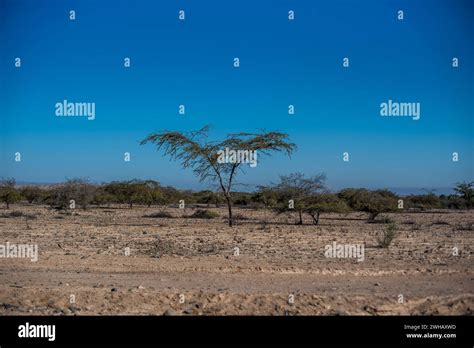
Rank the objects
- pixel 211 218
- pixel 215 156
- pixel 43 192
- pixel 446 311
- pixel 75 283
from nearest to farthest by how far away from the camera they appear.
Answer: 1. pixel 446 311
2. pixel 75 283
3. pixel 215 156
4. pixel 211 218
5. pixel 43 192

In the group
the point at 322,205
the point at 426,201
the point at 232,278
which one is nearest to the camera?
the point at 232,278

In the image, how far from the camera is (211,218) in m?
30.7

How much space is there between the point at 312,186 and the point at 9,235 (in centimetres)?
1558

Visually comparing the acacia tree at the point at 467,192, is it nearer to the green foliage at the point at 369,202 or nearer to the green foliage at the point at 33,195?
the green foliage at the point at 369,202

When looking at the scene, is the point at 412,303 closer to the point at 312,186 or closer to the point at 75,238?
the point at 75,238

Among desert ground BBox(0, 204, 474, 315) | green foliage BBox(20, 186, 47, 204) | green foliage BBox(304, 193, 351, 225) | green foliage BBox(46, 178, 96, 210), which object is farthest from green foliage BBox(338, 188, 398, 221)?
green foliage BBox(20, 186, 47, 204)

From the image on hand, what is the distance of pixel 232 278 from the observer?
→ 10.9 m

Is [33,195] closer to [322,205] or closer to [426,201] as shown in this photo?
[322,205]

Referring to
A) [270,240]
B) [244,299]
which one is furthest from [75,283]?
[270,240]

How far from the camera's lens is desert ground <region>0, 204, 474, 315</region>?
29.8 feet

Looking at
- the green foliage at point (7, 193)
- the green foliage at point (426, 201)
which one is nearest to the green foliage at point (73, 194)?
the green foliage at point (7, 193)
